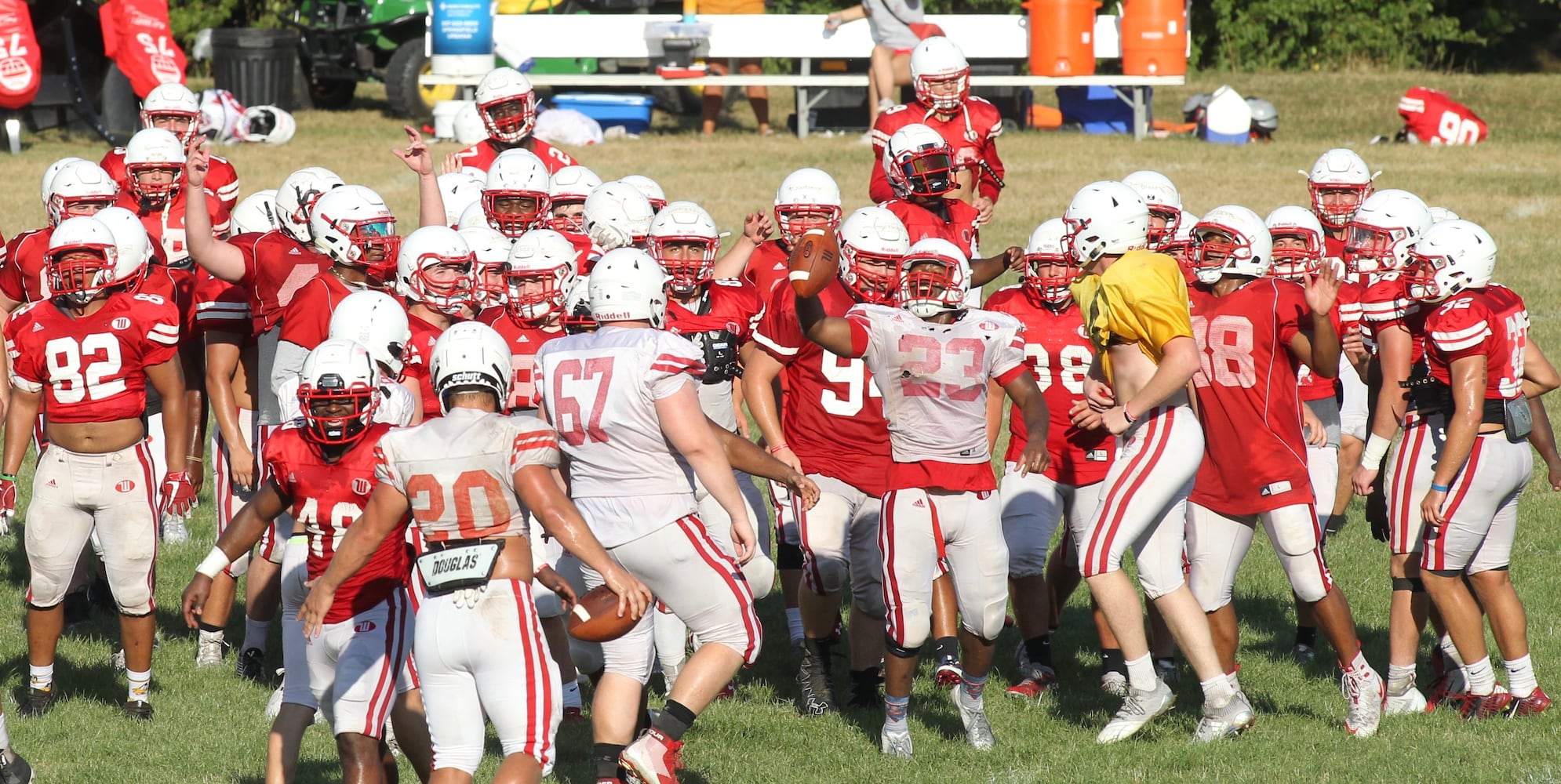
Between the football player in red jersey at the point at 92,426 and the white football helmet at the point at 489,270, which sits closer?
the football player in red jersey at the point at 92,426

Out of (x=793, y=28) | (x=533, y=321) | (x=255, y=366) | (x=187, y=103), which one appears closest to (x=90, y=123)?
(x=793, y=28)

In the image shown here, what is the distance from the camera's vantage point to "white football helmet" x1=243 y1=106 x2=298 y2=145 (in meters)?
22.5

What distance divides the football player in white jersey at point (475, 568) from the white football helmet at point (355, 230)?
240cm

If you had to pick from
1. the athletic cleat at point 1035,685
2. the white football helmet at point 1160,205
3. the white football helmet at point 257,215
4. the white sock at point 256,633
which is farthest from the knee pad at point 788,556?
the white football helmet at point 257,215

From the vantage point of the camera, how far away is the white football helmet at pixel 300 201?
26.0 feet

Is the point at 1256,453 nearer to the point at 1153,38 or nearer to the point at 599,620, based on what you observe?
the point at 599,620

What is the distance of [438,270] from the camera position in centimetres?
720

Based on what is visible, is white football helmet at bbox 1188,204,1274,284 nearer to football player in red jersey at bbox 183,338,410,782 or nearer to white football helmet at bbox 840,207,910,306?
white football helmet at bbox 840,207,910,306

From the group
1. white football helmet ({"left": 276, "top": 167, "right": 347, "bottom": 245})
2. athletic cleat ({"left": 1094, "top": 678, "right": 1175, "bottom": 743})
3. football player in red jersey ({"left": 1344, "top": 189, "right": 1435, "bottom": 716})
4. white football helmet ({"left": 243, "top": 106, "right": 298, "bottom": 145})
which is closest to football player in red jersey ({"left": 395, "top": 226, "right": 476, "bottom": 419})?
white football helmet ({"left": 276, "top": 167, "right": 347, "bottom": 245})

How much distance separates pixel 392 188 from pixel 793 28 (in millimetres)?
6231

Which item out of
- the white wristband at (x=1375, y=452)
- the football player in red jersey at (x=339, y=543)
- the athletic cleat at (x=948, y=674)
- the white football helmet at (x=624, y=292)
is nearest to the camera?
the football player in red jersey at (x=339, y=543)

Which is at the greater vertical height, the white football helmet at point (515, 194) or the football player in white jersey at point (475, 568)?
the white football helmet at point (515, 194)

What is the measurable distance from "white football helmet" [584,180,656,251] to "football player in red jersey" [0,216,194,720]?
2.06 meters

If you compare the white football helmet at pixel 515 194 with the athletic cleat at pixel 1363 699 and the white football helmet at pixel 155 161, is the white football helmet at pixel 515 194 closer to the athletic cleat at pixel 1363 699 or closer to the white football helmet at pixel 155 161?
the white football helmet at pixel 155 161
